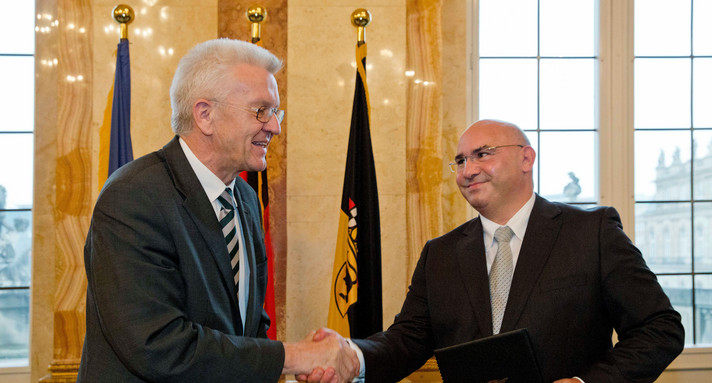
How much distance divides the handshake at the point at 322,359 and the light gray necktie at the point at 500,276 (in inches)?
24.6

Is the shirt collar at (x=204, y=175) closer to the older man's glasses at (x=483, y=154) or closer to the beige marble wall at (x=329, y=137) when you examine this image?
the older man's glasses at (x=483, y=154)

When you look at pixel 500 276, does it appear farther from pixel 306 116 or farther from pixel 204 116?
pixel 306 116

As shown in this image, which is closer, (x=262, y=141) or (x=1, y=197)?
(x=262, y=141)

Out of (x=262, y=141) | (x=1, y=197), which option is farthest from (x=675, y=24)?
(x=1, y=197)

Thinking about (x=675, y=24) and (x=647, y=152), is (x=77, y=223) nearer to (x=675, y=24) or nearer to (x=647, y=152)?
(x=647, y=152)

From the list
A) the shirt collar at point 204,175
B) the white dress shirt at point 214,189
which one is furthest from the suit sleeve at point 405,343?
the shirt collar at point 204,175

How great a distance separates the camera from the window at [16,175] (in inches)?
202

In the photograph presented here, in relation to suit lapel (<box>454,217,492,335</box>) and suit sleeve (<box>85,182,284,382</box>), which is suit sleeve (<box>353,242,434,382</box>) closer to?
suit lapel (<box>454,217,492,335</box>)

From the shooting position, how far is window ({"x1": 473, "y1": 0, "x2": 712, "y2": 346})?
5.38 meters

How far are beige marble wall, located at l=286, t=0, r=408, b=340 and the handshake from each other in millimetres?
1624

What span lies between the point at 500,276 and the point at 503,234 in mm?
194

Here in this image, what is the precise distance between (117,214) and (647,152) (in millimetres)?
4534

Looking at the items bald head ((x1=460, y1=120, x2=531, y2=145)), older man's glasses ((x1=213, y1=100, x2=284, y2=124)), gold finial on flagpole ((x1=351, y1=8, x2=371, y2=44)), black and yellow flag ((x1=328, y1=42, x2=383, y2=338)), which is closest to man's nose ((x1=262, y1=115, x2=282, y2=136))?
older man's glasses ((x1=213, y1=100, x2=284, y2=124))

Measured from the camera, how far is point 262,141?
253 centimetres
